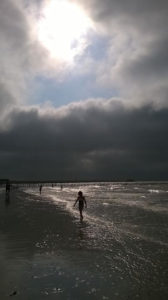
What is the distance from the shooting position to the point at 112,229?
1919 cm

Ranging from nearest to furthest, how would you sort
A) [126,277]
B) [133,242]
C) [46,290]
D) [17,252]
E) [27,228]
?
[46,290]
[126,277]
[17,252]
[133,242]
[27,228]

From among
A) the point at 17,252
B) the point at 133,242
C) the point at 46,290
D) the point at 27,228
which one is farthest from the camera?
the point at 27,228

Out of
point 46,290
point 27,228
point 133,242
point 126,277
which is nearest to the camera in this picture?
point 46,290

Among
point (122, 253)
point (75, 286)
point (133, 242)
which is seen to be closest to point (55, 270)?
point (75, 286)

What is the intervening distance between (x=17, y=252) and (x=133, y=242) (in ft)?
16.8

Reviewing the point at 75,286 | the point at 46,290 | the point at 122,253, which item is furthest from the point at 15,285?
the point at 122,253

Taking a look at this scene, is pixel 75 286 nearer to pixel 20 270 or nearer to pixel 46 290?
pixel 46 290

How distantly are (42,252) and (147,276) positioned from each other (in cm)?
428

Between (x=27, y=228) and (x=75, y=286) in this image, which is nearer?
(x=75, y=286)

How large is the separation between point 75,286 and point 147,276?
7.33 ft

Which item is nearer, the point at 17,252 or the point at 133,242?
the point at 17,252

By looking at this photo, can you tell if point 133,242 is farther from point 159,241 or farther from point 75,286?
point 75,286

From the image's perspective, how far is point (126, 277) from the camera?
9727mm

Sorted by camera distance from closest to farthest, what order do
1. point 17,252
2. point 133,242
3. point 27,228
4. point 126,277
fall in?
point 126,277 < point 17,252 < point 133,242 < point 27,228
